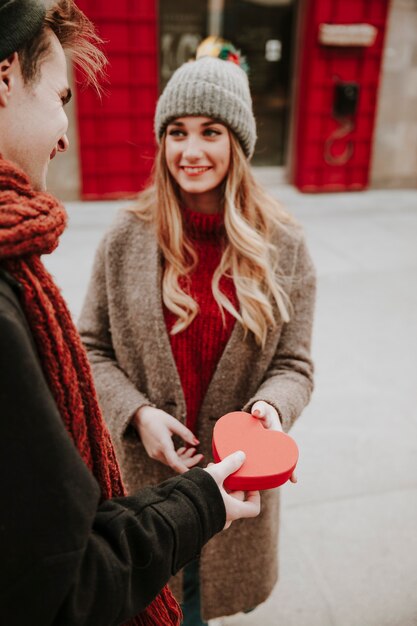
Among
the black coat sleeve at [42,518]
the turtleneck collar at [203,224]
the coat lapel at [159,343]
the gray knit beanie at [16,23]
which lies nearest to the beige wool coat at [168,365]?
the coat lapel at [159,343]

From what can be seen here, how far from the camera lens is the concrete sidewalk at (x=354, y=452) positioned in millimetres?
2098

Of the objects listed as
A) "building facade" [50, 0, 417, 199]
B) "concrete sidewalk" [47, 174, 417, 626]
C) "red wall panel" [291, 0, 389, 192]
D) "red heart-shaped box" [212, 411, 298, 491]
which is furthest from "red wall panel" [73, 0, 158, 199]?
"red heart-shaped box" [212, 411, 298, 491]

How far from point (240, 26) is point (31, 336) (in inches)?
271

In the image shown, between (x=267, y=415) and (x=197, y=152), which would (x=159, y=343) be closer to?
(x=267, y=415)

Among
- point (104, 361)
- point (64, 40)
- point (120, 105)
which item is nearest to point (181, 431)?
point (104, 361)

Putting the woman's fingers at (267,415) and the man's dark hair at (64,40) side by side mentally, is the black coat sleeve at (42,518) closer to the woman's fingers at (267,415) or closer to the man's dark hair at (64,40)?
the man's dark hair at (64,40)

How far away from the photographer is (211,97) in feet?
4.97

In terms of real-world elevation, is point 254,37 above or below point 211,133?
above

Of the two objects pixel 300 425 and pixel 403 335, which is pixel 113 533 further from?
pixel 403 335

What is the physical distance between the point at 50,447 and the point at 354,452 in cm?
240

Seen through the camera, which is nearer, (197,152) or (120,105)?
(197,152)

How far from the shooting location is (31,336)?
0.76 meters

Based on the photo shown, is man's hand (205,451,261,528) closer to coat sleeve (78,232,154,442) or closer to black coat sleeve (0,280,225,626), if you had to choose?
black coat sleeve (0,280,225,626)

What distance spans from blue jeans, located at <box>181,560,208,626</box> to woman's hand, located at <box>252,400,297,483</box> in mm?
707
